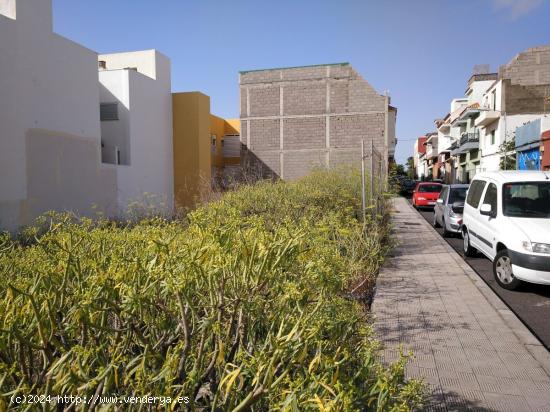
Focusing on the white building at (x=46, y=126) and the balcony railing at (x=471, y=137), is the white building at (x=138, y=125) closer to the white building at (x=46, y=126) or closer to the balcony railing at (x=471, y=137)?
the white building at (x=46, y=126)

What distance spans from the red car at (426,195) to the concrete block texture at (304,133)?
7.17 metres

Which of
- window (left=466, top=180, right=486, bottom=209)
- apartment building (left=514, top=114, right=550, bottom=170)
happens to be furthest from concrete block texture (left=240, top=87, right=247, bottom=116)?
window (left=466, top=180, right=486, bottom=209)

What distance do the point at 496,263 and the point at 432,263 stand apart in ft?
5.35

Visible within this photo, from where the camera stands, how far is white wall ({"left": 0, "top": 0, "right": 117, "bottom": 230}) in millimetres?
11906

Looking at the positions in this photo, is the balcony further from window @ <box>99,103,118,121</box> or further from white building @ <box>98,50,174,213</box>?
window @ <box>99,103,118,121</box>

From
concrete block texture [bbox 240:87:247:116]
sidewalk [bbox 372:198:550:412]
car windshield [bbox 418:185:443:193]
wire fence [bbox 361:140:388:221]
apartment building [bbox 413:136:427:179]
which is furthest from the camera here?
apartment building [bbox 413:136:427:179]

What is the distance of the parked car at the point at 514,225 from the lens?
6.30 meters

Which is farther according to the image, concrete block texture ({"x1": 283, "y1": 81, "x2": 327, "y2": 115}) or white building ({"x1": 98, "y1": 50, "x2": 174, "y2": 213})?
concrete block texture ({"x1": 283, "y1": 81, "x2": 327, "y2": 115})

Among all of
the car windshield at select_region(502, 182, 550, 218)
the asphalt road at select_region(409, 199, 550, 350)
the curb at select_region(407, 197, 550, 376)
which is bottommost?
the asphalt road at select_region(409, 199, 550, 350)

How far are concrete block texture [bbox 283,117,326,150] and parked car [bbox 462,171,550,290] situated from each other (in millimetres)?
19772

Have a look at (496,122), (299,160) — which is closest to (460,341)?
(299,160)

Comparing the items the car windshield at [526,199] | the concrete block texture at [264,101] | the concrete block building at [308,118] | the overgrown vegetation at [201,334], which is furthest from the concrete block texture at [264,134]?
the overgrown vegetation at [201,334]

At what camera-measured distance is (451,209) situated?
12.4 m

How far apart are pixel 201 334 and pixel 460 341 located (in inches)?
140
